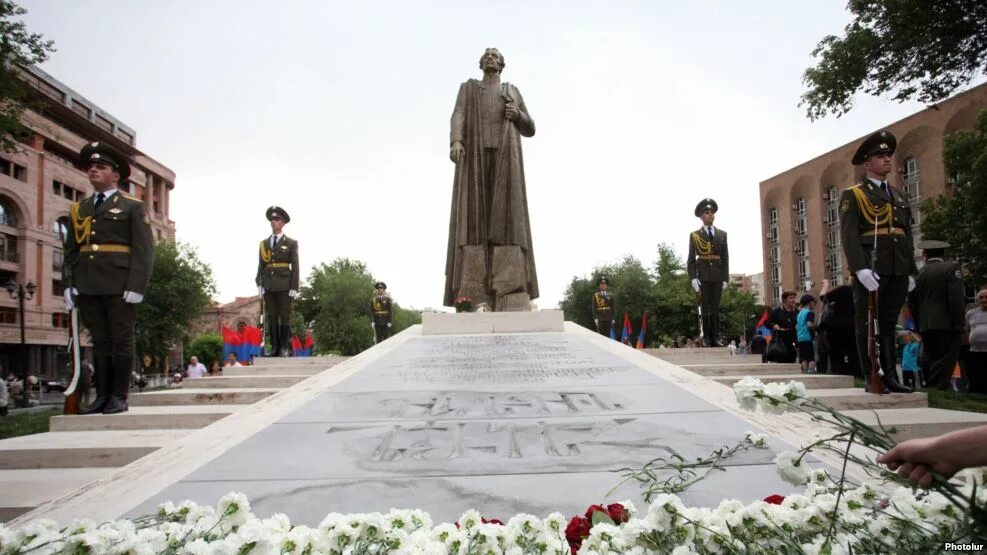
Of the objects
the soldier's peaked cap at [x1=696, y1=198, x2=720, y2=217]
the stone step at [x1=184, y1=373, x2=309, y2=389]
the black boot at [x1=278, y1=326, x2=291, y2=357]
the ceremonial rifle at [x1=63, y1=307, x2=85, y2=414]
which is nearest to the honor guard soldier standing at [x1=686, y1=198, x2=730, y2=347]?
the soldier's peaked cap at [x1=696, y1=198, x2=720, y2=217]

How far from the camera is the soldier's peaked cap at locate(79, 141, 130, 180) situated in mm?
6480

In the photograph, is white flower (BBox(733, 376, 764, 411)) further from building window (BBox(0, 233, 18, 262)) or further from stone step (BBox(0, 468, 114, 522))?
building window (BBox(0, 233, 18, 262))

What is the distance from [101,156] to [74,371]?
76.1 inches

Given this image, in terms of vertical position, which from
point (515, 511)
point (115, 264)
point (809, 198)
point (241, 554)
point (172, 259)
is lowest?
point (515, 511)

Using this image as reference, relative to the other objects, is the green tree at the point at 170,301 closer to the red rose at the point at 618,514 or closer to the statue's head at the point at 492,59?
the statue's head at the point at 492,59

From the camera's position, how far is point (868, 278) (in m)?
6.22

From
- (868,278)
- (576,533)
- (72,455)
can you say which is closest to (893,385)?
(868,278)

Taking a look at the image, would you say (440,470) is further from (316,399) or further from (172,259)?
(172,259)

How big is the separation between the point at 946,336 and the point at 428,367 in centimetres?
678

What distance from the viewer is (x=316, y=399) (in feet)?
16.5

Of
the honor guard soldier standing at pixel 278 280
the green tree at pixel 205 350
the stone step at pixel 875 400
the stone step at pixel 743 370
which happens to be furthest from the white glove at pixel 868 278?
the green tree at pixel 205 350

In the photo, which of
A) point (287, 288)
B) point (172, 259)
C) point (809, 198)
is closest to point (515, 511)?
point (287, 288)

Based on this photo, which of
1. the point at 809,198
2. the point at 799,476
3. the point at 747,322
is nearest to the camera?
the point at 799,476

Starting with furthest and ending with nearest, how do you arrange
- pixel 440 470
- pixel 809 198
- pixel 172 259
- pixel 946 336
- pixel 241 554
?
pixel 809 198 < pixel 172 259 < pixel 946 336 < pixel 440 470 < pixel 241 554
